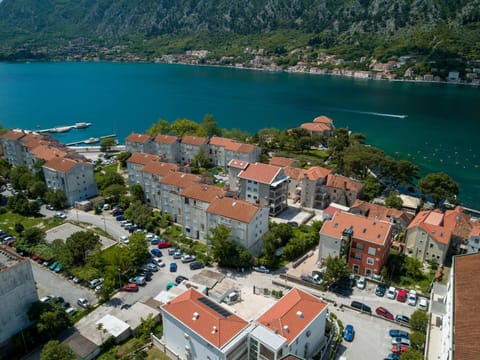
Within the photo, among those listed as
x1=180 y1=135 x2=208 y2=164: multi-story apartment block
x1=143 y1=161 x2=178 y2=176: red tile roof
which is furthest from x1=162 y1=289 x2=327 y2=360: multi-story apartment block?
x1=180 y1=135 x2=208 y2=164: multi-story apartment block

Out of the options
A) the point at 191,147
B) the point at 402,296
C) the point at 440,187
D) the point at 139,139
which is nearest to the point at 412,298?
the point at 402,296

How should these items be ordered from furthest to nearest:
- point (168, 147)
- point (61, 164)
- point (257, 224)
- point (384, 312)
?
point (168, 147) < point (61, 164) < point (257, 224) < point (384, 312)

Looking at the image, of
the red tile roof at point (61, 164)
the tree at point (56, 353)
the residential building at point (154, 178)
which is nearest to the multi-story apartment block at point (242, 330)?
the tree at point (56, 353)

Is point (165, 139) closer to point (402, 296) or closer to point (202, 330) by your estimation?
point (402, 296)

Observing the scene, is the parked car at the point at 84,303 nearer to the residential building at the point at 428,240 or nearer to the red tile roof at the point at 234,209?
the red tile roof at the point at 234,209

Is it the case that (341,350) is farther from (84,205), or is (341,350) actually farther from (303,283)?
(84,205)

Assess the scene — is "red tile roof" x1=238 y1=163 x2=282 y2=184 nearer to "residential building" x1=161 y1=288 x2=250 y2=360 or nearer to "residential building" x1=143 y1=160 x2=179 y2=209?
"residential building" x1=143 y1=160 x2=179 y2=209

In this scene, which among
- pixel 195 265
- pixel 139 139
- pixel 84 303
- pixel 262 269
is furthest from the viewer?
pixel 139 139
